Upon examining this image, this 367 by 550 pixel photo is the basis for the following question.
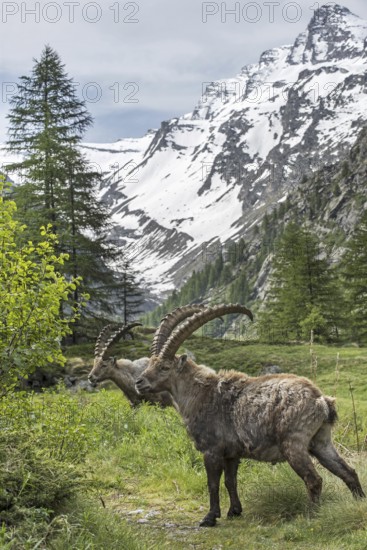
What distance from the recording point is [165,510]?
9492 millimetres

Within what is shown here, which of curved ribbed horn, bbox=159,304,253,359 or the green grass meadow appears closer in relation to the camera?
the green grass meadow

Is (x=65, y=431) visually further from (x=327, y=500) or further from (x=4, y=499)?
(x=327, y=500)

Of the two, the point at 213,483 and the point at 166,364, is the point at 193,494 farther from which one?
the point at 166,364

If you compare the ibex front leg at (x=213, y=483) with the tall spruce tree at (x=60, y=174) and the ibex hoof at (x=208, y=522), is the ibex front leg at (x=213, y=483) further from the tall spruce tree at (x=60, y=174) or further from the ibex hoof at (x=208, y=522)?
the tall spruce tree at (x=60, y=174)

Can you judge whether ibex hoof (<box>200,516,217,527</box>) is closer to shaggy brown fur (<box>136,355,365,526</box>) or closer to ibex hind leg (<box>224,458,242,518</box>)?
shaggy brown fur (<box>136,355,365,526</box>)

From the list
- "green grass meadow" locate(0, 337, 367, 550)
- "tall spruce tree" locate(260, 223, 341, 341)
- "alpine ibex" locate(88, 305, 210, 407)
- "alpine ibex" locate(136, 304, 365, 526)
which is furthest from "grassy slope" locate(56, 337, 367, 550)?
"tall spruce tree" locate(260, 223, 341, 341)

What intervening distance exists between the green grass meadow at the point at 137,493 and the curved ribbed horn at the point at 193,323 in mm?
1633

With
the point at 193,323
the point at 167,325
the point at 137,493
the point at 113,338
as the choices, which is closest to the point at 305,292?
the point at 113,338

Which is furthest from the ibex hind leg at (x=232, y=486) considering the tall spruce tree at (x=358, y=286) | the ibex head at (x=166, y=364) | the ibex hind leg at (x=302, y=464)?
the tall spruce tree at (x=358, y=286)

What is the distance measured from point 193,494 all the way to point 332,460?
300 cm

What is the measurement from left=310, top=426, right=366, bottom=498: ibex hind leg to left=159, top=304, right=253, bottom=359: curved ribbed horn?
2.16 m

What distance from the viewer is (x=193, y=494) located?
1016 cm

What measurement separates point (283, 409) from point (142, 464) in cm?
451

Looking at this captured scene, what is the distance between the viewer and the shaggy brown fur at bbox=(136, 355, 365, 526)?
7.94 metres
